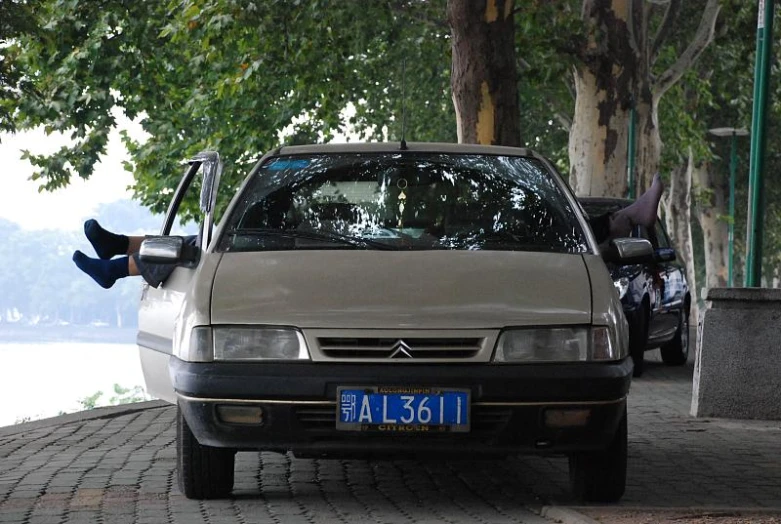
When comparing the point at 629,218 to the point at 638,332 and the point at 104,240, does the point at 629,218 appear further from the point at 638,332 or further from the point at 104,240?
the point at 104,240

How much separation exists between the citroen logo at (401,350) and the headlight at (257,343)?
0.37 meters

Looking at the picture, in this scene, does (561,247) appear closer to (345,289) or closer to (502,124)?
(345,289)

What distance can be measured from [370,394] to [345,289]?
479mm

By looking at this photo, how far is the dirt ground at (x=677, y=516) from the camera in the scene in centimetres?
666

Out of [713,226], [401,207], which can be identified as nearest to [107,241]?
[401,207]

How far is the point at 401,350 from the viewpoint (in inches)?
266

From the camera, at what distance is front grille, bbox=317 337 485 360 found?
6762 mm

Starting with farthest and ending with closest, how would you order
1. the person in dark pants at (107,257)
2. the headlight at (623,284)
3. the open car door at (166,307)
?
the headlight at (623,284)
the person in dark pants at (107,257)
the open car door at (166,307)

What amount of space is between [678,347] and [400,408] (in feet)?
37.1

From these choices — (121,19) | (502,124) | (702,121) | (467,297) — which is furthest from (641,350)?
(702,121)

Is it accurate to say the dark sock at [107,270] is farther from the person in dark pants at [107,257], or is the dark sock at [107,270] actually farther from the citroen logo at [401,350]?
the citroen logo at [401,350]

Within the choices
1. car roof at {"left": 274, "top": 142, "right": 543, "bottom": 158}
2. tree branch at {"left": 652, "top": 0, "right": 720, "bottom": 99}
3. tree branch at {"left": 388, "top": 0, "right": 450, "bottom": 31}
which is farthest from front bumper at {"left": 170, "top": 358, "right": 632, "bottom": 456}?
tree branch at {"left": 388, "top": 0, "right": 450, "bottom": 31}

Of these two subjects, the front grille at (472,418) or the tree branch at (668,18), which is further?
the tree branch at (668,18)

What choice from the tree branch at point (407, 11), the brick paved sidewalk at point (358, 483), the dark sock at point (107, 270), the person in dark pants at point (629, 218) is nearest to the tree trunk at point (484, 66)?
the person in dark pants at point (629, 218)
